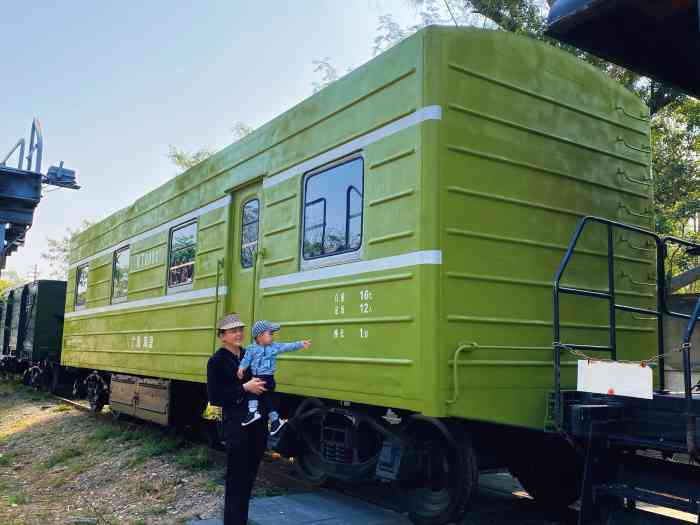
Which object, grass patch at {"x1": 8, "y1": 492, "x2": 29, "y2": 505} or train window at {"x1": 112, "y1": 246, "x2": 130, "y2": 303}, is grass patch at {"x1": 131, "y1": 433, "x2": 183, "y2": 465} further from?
train window at {"x1": 112, "y1": 246, "x2": 130, "y2": 303}

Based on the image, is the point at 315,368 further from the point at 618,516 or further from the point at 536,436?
the point at 618,516

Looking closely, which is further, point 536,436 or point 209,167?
point 209,167

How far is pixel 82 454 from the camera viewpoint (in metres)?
8.73

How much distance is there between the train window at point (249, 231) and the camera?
262 inches

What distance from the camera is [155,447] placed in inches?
328

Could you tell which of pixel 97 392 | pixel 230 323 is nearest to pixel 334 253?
pixel 230 323

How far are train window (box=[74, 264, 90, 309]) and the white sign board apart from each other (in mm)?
10229

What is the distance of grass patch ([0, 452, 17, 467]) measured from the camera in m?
8.50

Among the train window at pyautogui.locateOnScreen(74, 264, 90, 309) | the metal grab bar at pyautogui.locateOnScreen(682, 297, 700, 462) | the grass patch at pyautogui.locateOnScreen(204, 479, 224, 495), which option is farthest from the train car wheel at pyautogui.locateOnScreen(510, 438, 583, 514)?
the train window at pyautogui.locateOnScreen(74, 264, 90, 309)

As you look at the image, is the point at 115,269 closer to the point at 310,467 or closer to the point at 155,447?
the point at 155,447

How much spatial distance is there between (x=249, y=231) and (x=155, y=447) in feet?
11.0

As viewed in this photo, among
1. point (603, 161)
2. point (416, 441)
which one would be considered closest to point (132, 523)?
point (416, 441)

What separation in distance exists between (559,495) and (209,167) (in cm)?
509

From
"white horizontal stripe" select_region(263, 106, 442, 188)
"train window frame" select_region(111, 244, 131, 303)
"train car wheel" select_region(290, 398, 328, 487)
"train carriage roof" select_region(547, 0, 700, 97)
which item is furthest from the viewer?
"train window frame" select_region(111, 244, 131, 303)
